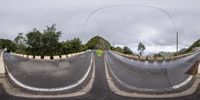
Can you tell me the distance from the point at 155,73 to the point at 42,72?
9.33ft

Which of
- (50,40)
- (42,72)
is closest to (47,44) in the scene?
(50,40)

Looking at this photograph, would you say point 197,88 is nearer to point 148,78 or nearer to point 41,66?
point 148,78

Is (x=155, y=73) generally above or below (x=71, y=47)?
below

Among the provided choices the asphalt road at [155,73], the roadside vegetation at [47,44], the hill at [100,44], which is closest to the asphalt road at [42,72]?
the asphalt road at [155,73]

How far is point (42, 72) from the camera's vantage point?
9.16 metres

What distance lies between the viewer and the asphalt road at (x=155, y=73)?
8.80 metres

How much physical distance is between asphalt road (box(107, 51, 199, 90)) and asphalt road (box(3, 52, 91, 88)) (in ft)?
3.97

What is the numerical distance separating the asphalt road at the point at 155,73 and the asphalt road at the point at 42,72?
121 centimetres

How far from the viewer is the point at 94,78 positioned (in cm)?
1008

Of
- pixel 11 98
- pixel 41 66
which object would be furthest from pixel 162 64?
pixel 11 98

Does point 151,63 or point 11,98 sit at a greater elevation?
point 151,63

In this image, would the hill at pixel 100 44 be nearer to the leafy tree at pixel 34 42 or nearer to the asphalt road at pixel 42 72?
the leafy tree at pixel 34 42

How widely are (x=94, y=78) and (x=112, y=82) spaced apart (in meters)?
0.86

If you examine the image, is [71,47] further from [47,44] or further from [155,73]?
[155,73]
